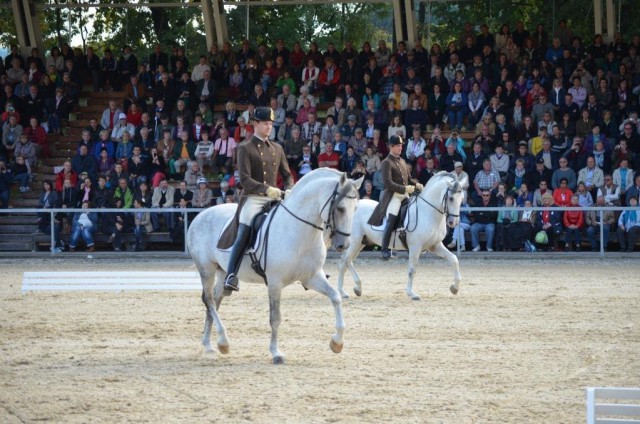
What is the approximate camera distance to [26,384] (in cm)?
1002

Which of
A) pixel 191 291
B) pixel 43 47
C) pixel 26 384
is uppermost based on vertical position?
pixel 43 47

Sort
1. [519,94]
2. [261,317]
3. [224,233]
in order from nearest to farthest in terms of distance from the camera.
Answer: [224,233], [261,317], [519,94]

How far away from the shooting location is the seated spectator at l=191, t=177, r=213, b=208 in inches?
1025

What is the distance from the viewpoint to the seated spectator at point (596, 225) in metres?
23.7

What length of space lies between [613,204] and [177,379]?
53.5 ft

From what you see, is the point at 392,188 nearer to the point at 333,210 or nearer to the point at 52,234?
the point at 333,210

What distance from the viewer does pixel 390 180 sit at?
700 inches

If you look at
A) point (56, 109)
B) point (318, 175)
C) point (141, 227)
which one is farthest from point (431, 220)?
point (56, 109)

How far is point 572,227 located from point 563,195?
0.89m

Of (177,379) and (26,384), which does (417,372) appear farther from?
(26,384)

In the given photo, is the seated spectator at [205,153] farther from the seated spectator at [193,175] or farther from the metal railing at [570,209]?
the metal railing at [570,209]

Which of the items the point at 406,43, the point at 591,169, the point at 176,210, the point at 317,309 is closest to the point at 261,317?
the point at 317,309

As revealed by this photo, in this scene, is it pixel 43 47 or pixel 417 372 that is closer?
pixel 417 372

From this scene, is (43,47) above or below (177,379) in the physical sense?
above
